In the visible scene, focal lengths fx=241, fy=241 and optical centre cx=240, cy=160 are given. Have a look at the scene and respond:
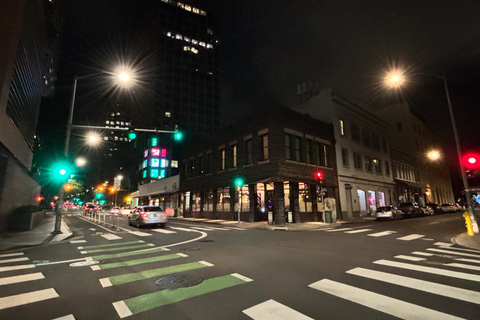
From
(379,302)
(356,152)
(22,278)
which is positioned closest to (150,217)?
(22,278)

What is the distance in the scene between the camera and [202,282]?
515cm

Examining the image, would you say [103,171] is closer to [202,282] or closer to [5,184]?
[5,184]

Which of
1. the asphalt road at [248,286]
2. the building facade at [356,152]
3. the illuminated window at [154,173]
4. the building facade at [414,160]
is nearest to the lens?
the asphalt road at [248,286]

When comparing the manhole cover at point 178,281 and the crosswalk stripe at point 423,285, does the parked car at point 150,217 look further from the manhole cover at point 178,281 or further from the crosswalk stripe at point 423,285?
the crosswalk stripe at point 423,285

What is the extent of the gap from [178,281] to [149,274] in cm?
104

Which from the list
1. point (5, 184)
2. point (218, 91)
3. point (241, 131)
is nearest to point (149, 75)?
point (218, 91)

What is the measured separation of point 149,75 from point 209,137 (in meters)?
77.8

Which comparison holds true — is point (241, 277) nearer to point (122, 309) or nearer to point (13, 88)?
point (122, 309)

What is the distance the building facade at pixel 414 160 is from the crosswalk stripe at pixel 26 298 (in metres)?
45.4

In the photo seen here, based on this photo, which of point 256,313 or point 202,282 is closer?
point 256,313

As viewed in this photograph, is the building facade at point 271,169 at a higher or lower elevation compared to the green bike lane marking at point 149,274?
higher

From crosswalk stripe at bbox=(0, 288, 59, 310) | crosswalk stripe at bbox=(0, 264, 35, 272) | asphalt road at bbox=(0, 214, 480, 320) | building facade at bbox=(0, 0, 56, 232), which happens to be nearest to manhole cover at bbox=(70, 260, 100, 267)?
asphalt road at bbox=(0, 214, 480, 320)

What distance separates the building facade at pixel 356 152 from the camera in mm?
28797

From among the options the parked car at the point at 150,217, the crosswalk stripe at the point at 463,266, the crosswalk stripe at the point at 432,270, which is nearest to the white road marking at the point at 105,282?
the crosswalk stripe at the point at 432,270
